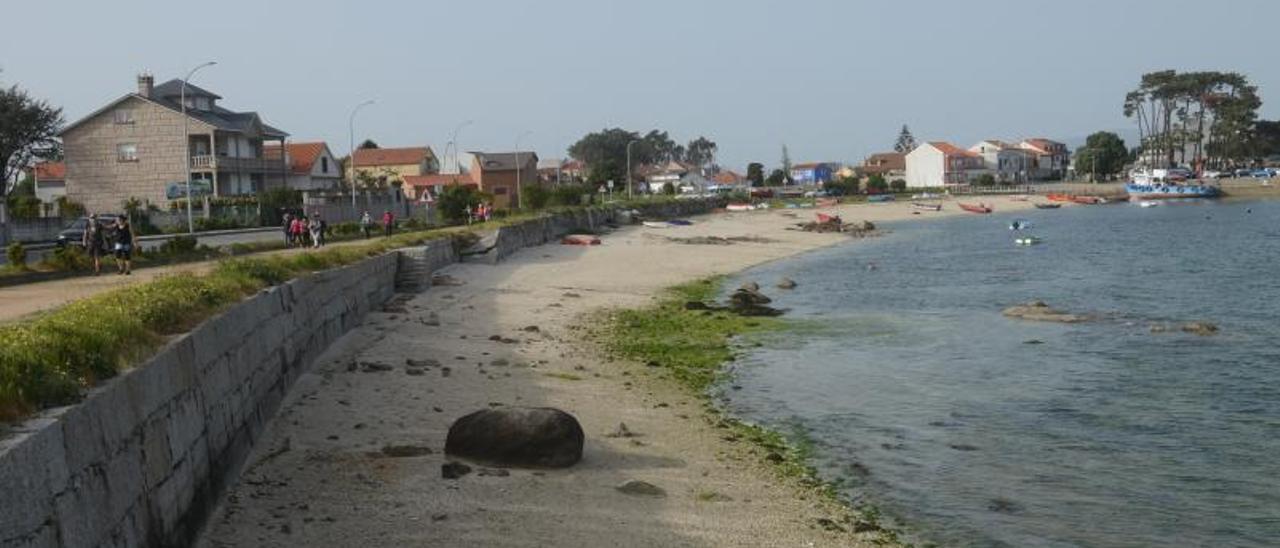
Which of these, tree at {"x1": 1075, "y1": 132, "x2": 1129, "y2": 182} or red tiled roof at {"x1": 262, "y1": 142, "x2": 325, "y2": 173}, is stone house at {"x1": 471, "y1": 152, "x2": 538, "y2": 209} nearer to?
red tiled roof at {"x1": 262, "y1": 142, "x2": 325, "y2": 173}

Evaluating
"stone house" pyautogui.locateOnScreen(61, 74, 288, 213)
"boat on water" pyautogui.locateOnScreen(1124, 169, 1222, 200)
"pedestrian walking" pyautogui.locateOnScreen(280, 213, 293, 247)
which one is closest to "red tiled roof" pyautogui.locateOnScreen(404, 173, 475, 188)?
"stone house" pyautogui.locateOnScreen(61, 74, 288, 213)

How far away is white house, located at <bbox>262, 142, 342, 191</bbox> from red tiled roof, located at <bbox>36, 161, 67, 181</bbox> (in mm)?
17827

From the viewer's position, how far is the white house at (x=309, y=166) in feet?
307

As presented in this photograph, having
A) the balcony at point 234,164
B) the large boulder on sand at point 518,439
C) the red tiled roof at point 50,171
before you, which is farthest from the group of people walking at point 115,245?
the red tiled roof at point 50,171

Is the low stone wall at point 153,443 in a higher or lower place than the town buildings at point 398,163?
lower

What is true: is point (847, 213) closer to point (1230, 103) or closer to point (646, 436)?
point (1230, 103)

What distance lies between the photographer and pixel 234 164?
3169 inches

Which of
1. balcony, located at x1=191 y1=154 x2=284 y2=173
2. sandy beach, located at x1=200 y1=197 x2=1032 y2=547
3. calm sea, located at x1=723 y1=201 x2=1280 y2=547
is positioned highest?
balcony, located at x1=191 y1=154 x2=284 y2=173

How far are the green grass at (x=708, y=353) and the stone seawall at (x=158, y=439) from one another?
695cm

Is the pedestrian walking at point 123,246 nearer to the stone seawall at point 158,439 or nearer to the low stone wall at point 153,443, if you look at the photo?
the stone seawall at point 158,439

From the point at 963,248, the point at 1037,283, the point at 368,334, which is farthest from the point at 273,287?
the point at 963,248

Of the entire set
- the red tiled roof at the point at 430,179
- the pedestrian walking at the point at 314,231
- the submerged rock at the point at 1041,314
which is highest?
the red tiled roof at the point at 430,179

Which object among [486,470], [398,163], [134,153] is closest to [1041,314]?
[486,470]

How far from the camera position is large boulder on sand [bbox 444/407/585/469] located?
1462cm
